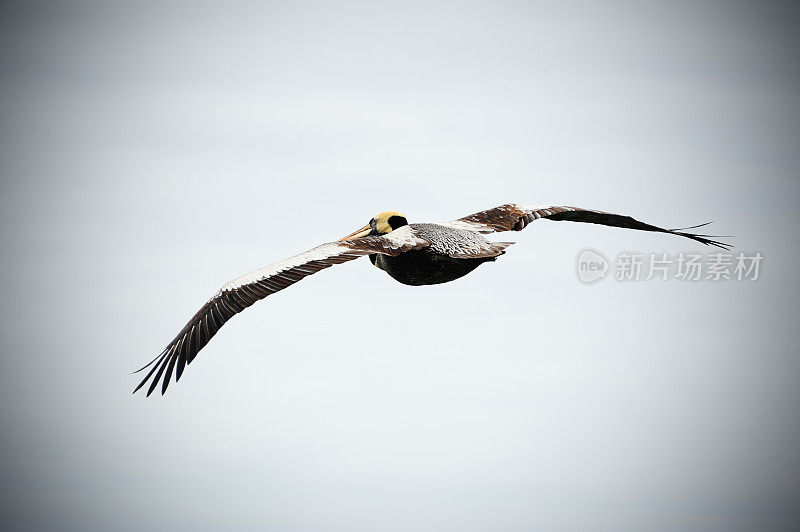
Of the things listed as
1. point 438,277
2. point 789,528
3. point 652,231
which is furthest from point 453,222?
point 789,528

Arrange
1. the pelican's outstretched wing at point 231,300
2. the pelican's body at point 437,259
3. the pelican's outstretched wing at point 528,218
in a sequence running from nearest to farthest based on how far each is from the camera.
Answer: the pelican's outstretched wing at point 231,300
the pelican's body at point 437,259
the pelican's outstretched wing at point 528,218

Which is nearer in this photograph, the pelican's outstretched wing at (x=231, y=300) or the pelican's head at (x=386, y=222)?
the pelican's outstretched wing at (x=231, y=300)

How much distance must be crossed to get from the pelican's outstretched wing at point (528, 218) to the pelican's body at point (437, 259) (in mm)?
805

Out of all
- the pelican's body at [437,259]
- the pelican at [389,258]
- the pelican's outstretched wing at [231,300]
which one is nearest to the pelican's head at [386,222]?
the pelican at [389,258]

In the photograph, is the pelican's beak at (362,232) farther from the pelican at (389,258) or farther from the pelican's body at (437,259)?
the pelican's body at (437,259)

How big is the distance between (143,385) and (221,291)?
163 centimetres

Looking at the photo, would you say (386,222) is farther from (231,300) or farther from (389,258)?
(231,300)

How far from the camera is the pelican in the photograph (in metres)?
11.1

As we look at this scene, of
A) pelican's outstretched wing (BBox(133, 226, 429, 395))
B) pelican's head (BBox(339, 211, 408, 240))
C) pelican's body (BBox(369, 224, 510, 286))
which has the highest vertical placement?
pelican's head (BBox(339, 211, 408, 240))

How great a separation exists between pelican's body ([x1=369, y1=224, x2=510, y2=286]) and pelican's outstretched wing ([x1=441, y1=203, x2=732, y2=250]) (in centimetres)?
80

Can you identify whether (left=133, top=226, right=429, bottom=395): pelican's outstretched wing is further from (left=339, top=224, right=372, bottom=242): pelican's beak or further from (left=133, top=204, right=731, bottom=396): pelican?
(left=339, top=224, right=372, bottom=242): pelican's beak

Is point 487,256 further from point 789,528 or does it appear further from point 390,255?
point 789,528

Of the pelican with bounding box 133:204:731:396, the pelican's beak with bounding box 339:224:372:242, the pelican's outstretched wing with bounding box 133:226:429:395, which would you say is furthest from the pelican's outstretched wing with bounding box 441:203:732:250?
the pelican's outstretched wing with bounding box 133:226:429:395

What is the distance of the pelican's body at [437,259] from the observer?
39.4 feet
